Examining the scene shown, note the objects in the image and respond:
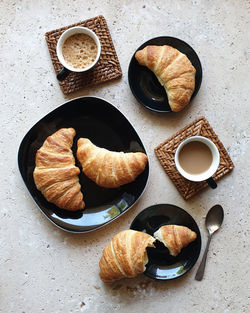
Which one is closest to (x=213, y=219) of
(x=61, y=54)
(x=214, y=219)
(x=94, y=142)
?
(x=214, y=219)

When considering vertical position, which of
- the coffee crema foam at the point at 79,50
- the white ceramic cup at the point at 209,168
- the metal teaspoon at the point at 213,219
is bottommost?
the metal teaspoon at the point at 213,219

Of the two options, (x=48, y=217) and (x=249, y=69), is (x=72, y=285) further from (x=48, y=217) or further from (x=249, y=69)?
(x=249, y=69)

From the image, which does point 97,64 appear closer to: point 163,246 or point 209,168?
point 209,168

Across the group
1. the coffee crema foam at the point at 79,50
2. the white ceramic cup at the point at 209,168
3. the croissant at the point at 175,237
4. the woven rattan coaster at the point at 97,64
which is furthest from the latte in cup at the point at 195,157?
the coffee crema foam at the point at 79,50

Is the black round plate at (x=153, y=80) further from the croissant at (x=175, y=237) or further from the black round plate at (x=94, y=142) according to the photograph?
the croissant at (x=175, y=237)

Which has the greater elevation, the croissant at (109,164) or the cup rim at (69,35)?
the cup rim at (69,35)

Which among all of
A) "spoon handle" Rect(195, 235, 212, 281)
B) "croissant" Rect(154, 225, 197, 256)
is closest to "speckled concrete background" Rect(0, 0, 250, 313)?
"spoon handle" Rect(195, 235, 212, 281)

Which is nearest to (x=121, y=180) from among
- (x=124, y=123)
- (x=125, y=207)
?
(x=125, y=207)
